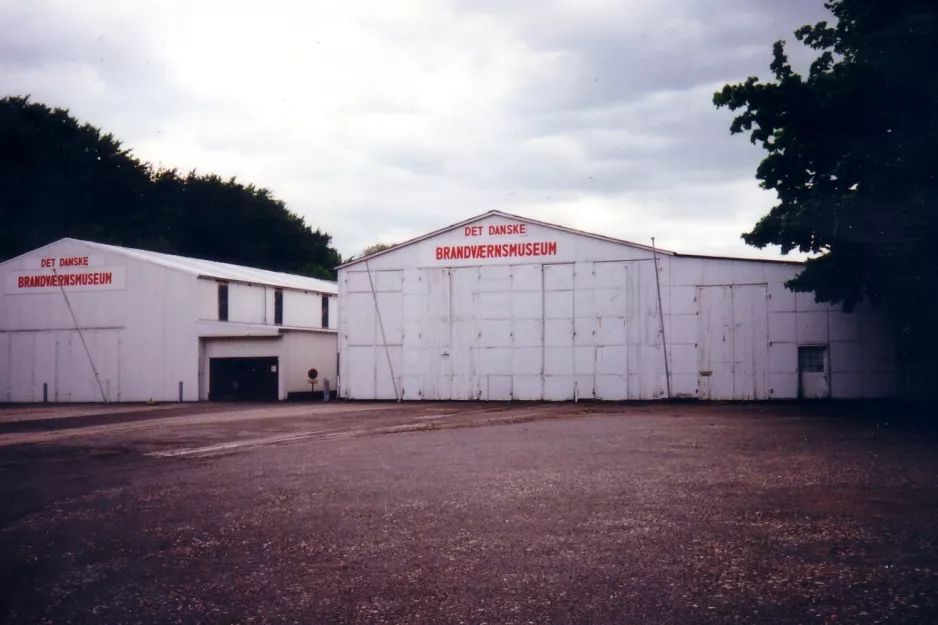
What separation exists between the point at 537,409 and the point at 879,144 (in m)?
12.8

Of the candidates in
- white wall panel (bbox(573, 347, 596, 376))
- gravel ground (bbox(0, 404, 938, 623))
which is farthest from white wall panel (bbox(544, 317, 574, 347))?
gravel ground (bbox(0, 404, 938, 623))

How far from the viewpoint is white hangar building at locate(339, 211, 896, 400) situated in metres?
31.0

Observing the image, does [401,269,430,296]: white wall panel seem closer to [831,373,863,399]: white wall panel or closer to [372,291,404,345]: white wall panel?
[372,291,404,345]: white wall panel

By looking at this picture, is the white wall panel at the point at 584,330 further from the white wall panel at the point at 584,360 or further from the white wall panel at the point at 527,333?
the white wall panel at the point at 527,333

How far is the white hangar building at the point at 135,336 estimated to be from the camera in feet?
123

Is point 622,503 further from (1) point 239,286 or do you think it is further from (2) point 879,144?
(1) point 239,286

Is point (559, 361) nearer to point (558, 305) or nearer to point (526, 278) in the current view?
point (558, 305)

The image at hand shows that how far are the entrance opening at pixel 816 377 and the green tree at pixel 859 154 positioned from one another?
491 cm

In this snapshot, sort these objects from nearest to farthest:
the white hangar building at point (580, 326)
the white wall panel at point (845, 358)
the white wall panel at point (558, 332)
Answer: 1. the white wall panel at point (845, 358)
2. the white hangar building at point (580, 326)
3. the white wall panel at point (558, 332)

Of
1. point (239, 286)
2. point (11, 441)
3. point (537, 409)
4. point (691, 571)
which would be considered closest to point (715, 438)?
point (691, 571)

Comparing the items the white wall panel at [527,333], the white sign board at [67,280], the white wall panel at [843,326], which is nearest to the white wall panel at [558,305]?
the white wall panel at [527,333]

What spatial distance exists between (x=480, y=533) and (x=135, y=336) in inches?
1348

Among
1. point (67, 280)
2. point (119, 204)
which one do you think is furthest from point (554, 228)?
point (119, 204)

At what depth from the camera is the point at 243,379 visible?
37562 millimetres
